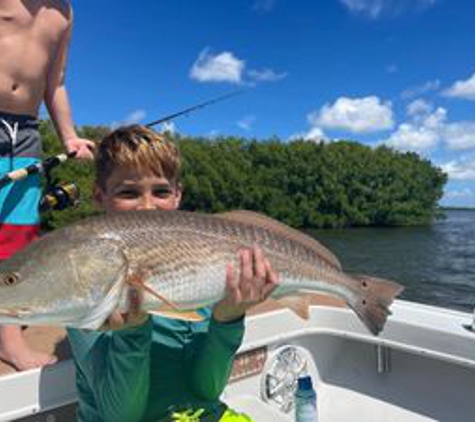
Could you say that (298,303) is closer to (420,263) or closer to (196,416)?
(196,416)

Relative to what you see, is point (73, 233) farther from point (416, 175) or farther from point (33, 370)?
point (416, 175)

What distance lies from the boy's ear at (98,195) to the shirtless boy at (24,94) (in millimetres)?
812

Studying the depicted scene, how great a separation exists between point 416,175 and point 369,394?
224 ft

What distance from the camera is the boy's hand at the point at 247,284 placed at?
7.47 feet

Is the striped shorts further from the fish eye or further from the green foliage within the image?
the green foliage

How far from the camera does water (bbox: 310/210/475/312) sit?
68.5 feet

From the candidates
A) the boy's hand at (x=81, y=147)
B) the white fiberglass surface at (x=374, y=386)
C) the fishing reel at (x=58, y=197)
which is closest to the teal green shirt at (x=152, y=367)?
the white fiberglass surface at (x=374, y=386)

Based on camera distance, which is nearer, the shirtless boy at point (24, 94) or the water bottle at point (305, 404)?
the shirtless boy at point (24, 94)

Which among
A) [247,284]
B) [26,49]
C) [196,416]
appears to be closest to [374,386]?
[196,416]

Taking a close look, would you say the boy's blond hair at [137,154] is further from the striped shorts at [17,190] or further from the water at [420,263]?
the water at [420,263]

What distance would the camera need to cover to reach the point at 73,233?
2.05 m

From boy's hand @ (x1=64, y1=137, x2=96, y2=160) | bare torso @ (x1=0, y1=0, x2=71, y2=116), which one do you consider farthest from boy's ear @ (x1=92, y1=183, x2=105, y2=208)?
bare torso @ (x1=0, y1=0, x2=71, y2=116)

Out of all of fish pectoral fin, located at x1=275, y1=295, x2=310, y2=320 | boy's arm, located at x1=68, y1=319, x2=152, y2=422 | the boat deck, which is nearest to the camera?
boy's arm, located at x1=68, y1=319, x2=152, y2=422

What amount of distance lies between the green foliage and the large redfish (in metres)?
55.1
